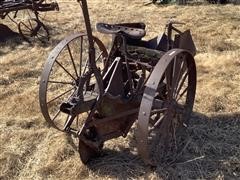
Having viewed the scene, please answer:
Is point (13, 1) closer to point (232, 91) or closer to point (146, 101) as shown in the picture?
point (232, 91)

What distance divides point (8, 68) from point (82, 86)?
10.7ft

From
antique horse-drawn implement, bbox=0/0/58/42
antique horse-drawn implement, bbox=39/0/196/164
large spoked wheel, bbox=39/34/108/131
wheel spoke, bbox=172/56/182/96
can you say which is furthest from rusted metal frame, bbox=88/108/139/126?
antique horse-drawn implement, bbox=0/0/58/42

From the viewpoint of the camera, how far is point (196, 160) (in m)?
4.14

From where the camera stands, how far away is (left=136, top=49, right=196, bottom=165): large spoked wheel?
3.52 meters

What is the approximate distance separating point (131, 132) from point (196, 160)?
81 cm

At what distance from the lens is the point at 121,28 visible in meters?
4.13

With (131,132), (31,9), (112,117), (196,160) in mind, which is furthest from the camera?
(31,9)

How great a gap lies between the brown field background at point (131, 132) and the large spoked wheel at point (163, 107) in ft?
0.75

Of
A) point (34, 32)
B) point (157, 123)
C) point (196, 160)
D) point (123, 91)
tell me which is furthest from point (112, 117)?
point (34, 32)

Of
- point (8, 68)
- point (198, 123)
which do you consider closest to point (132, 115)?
point (198, 123)

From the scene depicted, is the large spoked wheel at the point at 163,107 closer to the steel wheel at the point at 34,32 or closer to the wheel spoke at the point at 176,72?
the wheel spoke at the point at 176,72

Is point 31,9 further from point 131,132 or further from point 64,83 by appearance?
point 131,132

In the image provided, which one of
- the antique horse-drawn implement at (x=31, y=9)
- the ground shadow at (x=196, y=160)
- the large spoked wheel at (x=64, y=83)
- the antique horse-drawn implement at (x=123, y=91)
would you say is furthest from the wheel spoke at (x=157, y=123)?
the antique horse-drawn implement at (x=31, y=9)

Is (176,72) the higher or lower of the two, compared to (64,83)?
higher
